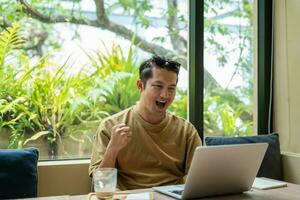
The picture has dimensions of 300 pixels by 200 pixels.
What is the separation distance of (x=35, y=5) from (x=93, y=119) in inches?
32.1

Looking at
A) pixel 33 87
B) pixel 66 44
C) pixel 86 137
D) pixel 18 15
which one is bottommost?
pixel 86 137

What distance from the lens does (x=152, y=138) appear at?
79.9 inches

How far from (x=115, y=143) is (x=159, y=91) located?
41cm

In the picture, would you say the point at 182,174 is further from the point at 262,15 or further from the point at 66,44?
the point at 262,15

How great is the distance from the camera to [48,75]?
2355 mm

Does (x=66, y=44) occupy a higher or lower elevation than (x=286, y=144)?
higher

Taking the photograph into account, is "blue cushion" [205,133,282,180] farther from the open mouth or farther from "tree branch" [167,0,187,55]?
"tree branch" [167,0,187,55]

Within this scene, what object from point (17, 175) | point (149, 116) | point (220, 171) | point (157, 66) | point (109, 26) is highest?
point (109, 26)

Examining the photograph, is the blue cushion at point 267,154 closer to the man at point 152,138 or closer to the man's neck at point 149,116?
the man at point 152,138

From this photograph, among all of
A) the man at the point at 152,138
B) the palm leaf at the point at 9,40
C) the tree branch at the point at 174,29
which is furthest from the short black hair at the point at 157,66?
the palm leaf at the point at 9,40

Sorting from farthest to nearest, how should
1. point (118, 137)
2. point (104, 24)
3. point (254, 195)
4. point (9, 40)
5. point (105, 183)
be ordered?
point (104, 24), point (9, 40), point (118, 137), point (254, 195), point (105, 183)

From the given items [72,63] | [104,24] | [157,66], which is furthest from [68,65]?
[157,66]

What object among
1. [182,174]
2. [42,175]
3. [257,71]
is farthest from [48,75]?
[257,71]

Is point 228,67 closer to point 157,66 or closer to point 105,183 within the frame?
point 157,66
